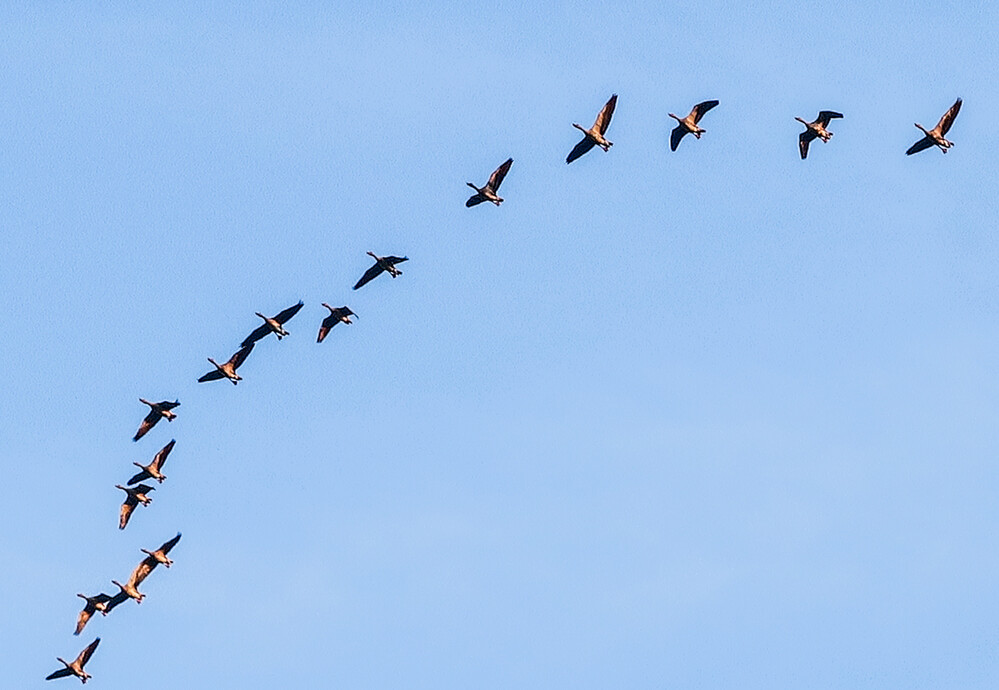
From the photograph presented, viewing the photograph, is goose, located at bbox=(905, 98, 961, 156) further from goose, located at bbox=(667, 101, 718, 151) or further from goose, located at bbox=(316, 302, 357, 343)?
goose, located at bbox=(316, 302, 357, 343)

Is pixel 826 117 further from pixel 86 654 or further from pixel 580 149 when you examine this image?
pixel 86 654

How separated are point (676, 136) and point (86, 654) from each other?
41.1 meters

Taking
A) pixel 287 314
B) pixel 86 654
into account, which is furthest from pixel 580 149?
pixel 86 654

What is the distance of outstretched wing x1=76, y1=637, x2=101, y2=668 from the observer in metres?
131

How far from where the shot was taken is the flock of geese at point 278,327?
128250 mm

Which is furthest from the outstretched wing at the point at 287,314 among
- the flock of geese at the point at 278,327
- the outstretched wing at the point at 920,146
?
the outstretched wing at the point at 920,146

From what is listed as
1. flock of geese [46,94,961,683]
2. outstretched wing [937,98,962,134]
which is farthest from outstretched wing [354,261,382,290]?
outstretched wing [937,98,962,134]

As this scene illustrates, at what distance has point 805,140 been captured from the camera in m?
130

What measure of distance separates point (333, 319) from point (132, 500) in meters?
14.8

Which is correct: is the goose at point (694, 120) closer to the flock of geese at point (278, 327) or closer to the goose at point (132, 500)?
the flock of geese at point (278, 327)

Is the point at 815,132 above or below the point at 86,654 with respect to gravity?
above

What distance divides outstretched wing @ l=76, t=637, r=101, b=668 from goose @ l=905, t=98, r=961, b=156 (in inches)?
1955

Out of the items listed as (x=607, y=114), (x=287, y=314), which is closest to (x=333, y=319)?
(x=287, y=314)

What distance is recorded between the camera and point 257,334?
13275 cm
